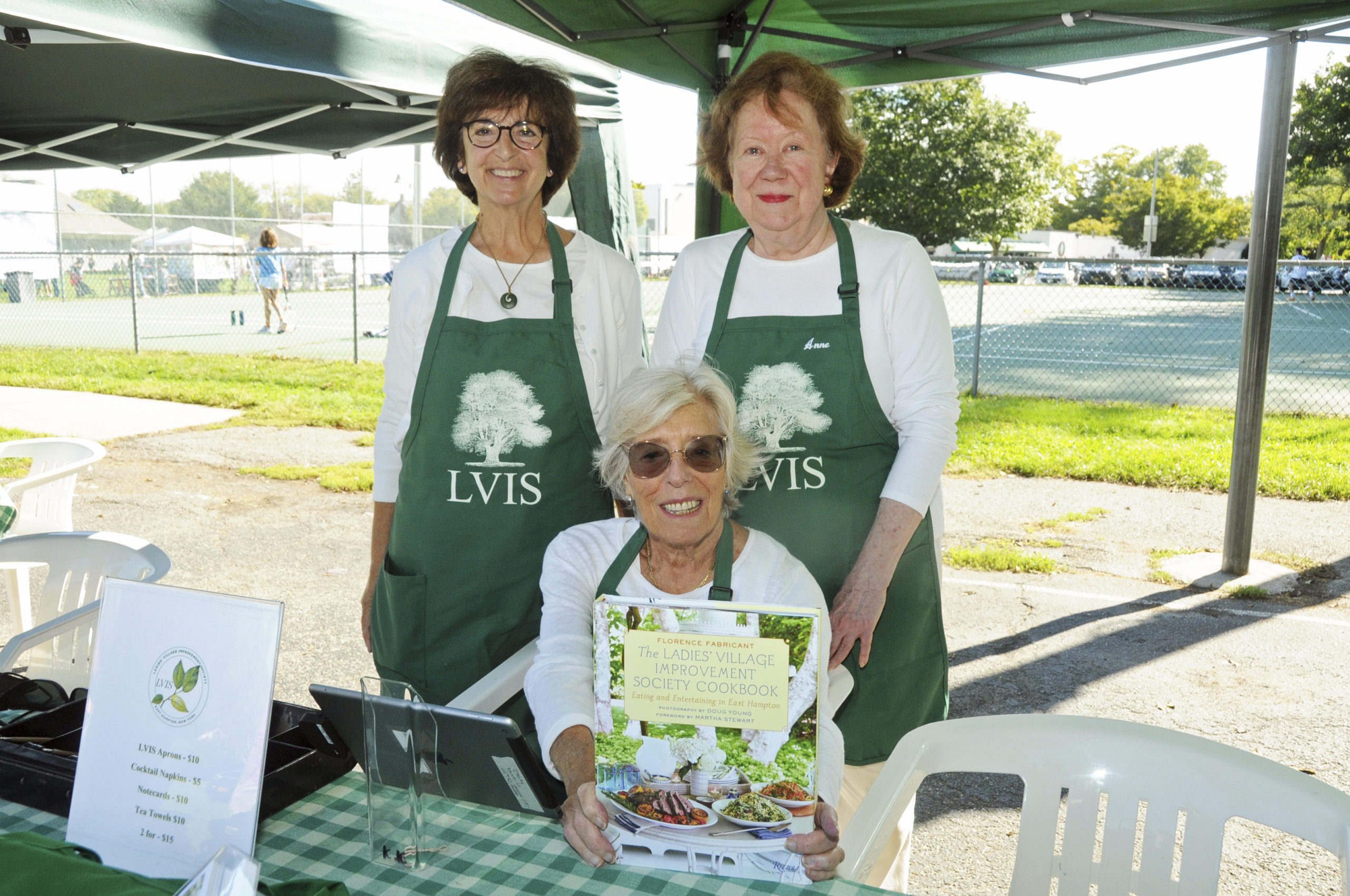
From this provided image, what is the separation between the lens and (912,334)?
192cm

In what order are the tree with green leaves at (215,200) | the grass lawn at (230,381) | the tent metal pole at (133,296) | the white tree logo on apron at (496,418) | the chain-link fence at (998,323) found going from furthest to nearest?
the tree with green leaves at (215,200)
the chain-link fence at (998,323)
the tent metal pole at (133,296)
the grass lawn at (230,381)
the white tree logo on apron at (496,418)

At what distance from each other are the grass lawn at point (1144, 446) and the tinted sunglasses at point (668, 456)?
6389mm

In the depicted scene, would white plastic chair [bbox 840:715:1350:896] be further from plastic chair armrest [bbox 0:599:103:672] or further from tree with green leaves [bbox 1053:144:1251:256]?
tree with green leaves [bbox 1053:144:1251:256]

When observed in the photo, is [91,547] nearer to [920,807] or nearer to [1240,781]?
[920,807]

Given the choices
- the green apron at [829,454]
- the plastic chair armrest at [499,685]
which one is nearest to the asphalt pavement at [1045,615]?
the green apron at [829,454]

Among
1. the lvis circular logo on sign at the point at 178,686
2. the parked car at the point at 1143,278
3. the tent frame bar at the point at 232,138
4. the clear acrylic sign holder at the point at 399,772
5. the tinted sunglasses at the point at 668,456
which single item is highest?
the parked car at the point at 1143,278

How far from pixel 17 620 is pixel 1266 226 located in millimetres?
5671

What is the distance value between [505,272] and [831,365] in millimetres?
695

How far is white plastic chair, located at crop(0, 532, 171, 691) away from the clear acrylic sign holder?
5.67 feet

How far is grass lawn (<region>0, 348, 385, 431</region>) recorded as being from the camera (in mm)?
9320

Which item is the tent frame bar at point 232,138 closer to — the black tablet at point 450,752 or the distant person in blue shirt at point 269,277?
the black tablet at point 450,752

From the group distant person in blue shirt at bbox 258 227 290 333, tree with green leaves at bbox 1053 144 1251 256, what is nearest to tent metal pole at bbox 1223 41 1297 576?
distant person in blue shirt at bbox 258 227 290 333

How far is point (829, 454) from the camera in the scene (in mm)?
1967

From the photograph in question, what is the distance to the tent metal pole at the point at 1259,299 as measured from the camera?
4656mm
